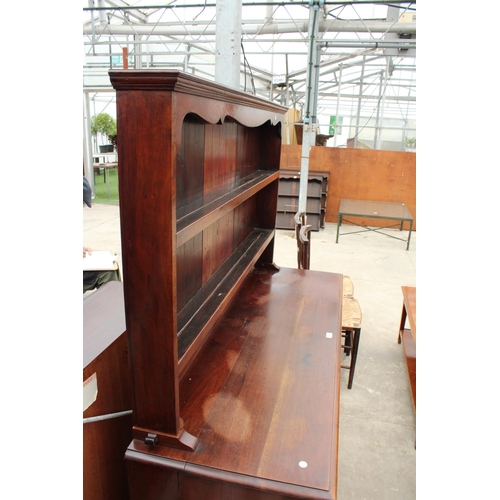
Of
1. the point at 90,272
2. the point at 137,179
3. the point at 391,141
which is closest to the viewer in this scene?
the point at 137,179

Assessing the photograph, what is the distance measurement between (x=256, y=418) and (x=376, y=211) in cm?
570

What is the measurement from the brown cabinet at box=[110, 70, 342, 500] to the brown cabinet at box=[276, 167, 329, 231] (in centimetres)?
518

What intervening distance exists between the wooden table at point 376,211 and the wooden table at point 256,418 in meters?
4.49

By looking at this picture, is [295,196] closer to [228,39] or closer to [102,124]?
[228,39]

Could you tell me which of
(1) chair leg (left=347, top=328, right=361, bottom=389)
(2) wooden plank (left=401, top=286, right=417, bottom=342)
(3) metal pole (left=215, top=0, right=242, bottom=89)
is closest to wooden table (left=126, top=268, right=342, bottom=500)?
(1) chair leg (left=347, top=328, right=361, bottom=389)

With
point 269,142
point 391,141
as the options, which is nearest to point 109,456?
point 269,142

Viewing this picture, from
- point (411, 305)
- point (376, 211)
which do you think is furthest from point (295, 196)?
point (411, 305)

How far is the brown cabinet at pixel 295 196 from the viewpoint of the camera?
7184 mm

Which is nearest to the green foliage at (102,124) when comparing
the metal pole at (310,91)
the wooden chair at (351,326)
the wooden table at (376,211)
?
the metal pole at (310,91)

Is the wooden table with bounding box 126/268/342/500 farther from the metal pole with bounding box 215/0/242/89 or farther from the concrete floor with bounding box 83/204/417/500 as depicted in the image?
the metal pole with bounding box 215/0/242/89

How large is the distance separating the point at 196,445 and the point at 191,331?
1.13 feet

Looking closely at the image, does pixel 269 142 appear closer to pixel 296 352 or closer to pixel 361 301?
pixel 296 352

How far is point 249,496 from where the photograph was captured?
117cm

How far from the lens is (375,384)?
313 cm
